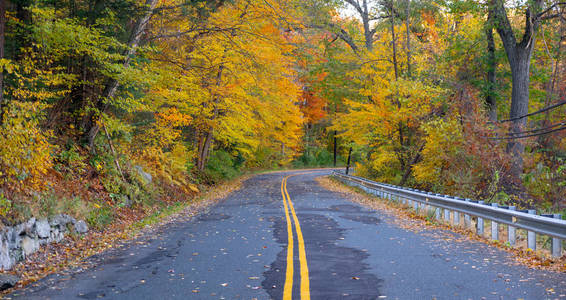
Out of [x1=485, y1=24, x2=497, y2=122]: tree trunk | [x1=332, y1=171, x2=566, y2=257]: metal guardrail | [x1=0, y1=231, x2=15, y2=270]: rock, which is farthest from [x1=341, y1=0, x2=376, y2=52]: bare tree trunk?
[x1=0, y1=231, x2=15, y2=270]: rock

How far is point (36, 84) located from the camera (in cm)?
1189

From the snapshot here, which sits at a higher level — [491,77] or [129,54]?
[491,77]

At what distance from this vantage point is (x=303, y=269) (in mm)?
6766

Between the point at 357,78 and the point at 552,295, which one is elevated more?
the point at 357,78

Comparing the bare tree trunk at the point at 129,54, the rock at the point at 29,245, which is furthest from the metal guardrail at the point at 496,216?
the bare tree trunk at the point at 129,54

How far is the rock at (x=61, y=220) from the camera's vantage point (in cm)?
907

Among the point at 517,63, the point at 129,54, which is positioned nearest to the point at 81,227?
the point at 129,54

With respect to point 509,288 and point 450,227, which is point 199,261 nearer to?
point 509,288

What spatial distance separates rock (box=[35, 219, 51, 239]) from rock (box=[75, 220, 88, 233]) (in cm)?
128

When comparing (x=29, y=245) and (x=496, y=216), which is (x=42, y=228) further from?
(x=496, y=216)

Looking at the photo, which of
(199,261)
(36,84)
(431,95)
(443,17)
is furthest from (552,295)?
(443,17)

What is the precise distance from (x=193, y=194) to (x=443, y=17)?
1544cm

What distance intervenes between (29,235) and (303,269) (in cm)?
478

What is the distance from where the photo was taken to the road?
5.62 metres
